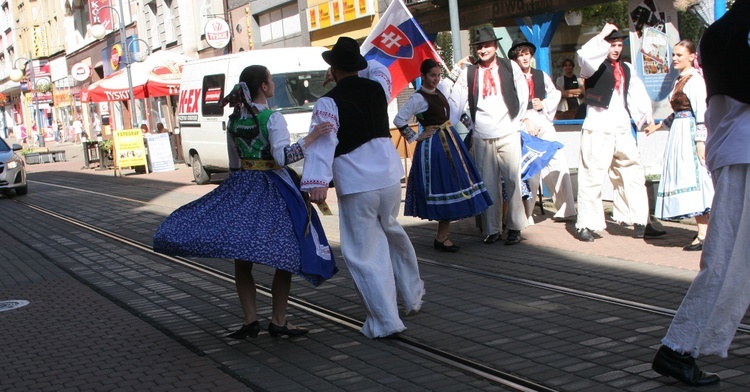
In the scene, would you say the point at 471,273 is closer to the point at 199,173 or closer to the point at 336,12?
the point at 199,173

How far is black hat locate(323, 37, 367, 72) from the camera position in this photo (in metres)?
6.09

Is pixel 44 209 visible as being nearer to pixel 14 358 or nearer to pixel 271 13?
pixel 14 358

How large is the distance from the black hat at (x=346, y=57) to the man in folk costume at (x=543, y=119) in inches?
163

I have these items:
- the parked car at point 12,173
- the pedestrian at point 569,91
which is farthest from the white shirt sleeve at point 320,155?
the parked car at point 12,173

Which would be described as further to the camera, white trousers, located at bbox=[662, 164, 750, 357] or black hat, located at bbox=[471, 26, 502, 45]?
black hat, located at bbox=[471, 26, 502, 45]

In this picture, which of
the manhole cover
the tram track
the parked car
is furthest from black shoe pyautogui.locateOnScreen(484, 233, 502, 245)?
the parked car

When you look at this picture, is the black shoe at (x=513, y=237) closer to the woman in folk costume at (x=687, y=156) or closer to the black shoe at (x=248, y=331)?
the woman in folk costume at (x=687, y=156)

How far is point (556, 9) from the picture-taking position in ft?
47.9

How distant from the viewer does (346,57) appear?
6102mm

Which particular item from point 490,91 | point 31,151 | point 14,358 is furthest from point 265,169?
point 31,151

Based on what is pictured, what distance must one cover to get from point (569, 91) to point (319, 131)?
9.09 meters

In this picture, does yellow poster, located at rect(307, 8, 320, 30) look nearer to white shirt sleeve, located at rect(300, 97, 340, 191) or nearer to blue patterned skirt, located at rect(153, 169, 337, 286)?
blue patterned skirt, located at rect(153, 169, 337, 286)

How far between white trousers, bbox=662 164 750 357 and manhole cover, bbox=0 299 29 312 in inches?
224

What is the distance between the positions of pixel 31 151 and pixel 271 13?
16.1 metres
